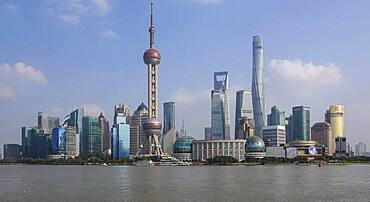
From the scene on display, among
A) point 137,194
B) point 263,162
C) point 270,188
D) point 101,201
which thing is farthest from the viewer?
point 263,162

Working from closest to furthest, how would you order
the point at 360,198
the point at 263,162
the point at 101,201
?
the point at 101,201
the point at 360,198
the point at 263,162

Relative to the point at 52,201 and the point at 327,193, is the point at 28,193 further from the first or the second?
the point at 327,193

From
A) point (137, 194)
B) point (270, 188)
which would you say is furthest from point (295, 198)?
point (137, 194)

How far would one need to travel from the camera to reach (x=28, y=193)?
2296 inches

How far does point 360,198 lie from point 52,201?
98.2 ft

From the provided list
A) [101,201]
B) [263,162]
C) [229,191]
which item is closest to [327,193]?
[229,191]

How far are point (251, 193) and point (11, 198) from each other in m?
24.8

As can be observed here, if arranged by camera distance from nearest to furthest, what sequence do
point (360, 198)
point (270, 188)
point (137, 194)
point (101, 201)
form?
point (101, 201), point (360, 198), point (137, 194), point (270, 188)

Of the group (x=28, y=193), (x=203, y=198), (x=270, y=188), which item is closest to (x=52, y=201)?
(x=28, y=193)

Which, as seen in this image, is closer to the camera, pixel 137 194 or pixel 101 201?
pixel 101 201

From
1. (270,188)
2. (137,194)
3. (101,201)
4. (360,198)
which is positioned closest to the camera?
(101,201)

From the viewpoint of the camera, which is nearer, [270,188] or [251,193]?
[251,193]

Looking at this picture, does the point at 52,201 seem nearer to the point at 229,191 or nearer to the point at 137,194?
the point at 137,194

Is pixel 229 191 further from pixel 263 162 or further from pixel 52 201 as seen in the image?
pixel 263 162
